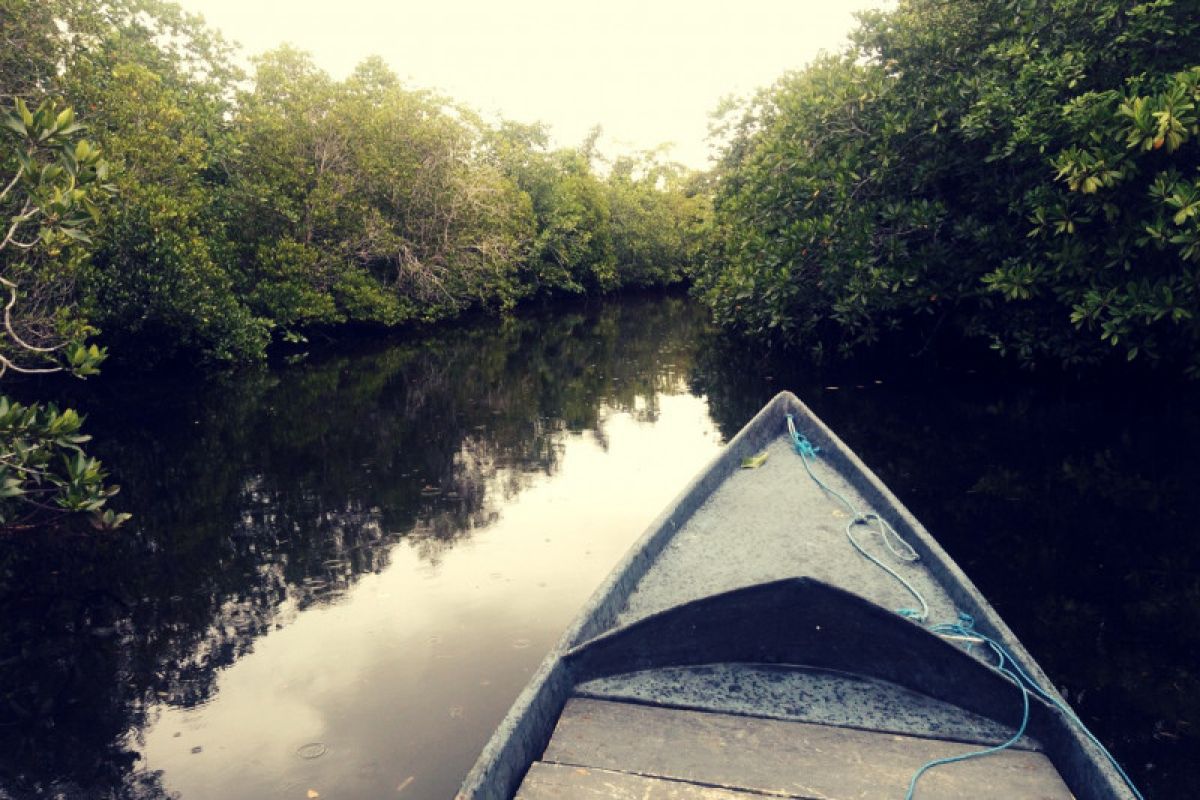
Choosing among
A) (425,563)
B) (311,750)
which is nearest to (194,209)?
(425,563)

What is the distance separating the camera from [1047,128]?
8625 millimetres

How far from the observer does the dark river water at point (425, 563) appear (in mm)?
3746

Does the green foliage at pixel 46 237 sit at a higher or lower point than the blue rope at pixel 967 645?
higher

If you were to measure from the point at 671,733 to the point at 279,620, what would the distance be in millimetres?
3373

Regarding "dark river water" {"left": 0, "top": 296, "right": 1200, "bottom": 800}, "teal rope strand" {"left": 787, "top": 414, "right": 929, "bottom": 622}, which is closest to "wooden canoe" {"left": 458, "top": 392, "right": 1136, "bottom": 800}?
"teal rope strand" {"left": 787, "top": 414, "right": 929, "bottom": 622}

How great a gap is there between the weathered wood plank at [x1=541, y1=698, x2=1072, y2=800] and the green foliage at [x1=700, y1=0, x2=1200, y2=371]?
20.4ft

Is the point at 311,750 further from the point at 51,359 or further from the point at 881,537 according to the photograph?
the point at 881,537

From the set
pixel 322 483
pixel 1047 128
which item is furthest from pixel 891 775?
pixel 1047 128

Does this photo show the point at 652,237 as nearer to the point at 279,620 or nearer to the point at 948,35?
the point at 948,35

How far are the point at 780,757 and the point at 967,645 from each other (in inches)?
46.1

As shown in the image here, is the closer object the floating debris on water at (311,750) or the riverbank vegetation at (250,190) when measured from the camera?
the floating debris on water at (311,750)

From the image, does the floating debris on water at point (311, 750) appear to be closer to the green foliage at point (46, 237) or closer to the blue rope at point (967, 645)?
the blue rope at point (967, 645)

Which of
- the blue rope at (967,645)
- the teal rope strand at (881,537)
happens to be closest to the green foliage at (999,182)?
the teal rope strand at (881,537)

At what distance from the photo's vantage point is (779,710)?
2900 mm
